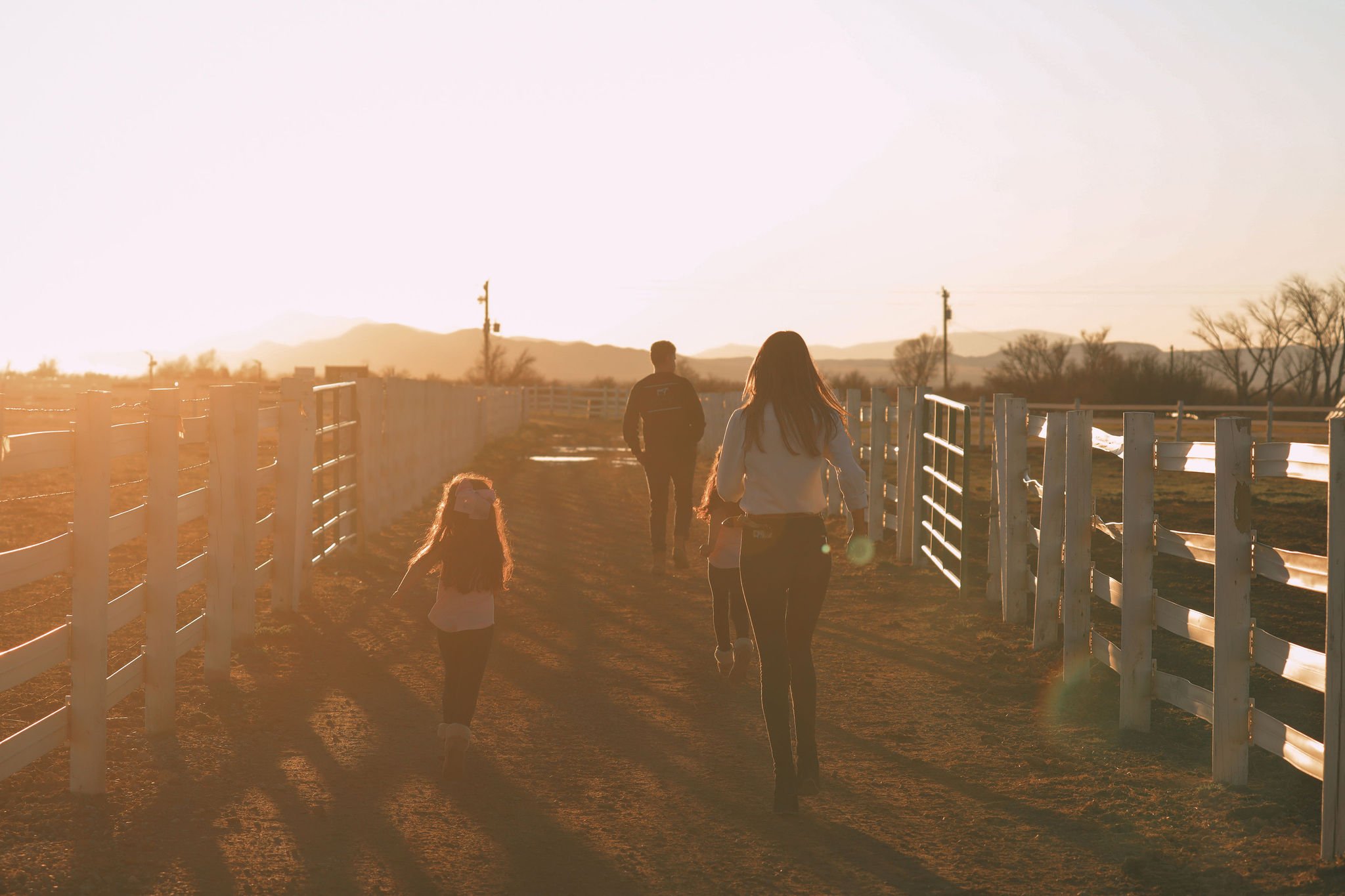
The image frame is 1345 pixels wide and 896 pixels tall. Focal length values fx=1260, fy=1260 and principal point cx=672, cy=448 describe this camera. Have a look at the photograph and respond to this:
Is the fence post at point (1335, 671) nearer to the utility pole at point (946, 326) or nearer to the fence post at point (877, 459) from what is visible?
the fence post at point (877, 459)

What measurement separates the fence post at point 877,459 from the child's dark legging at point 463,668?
9069 mm

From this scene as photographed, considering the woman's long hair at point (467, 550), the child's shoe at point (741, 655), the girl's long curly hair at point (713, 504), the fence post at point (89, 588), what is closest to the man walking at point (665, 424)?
the child's shoe at point (741, 655)

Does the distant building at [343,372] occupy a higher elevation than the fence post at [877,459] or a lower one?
higher

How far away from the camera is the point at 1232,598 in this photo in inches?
204

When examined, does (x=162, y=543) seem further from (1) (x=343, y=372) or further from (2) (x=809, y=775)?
(1) (x=343, y=372)

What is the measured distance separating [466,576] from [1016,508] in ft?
15.5

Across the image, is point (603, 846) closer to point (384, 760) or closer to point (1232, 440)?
point (384, 760)

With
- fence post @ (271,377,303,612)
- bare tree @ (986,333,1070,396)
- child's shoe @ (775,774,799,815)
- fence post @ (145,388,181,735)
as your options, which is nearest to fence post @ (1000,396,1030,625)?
child's shoe @ (775,774,799,815)

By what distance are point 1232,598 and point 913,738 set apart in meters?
1.78

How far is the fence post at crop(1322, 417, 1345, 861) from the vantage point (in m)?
4.35

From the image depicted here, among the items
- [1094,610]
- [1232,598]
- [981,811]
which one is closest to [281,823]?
[981,811]

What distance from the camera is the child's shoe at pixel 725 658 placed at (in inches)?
292

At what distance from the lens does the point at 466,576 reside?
575cm

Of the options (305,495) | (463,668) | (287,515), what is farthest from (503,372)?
(463,668)
